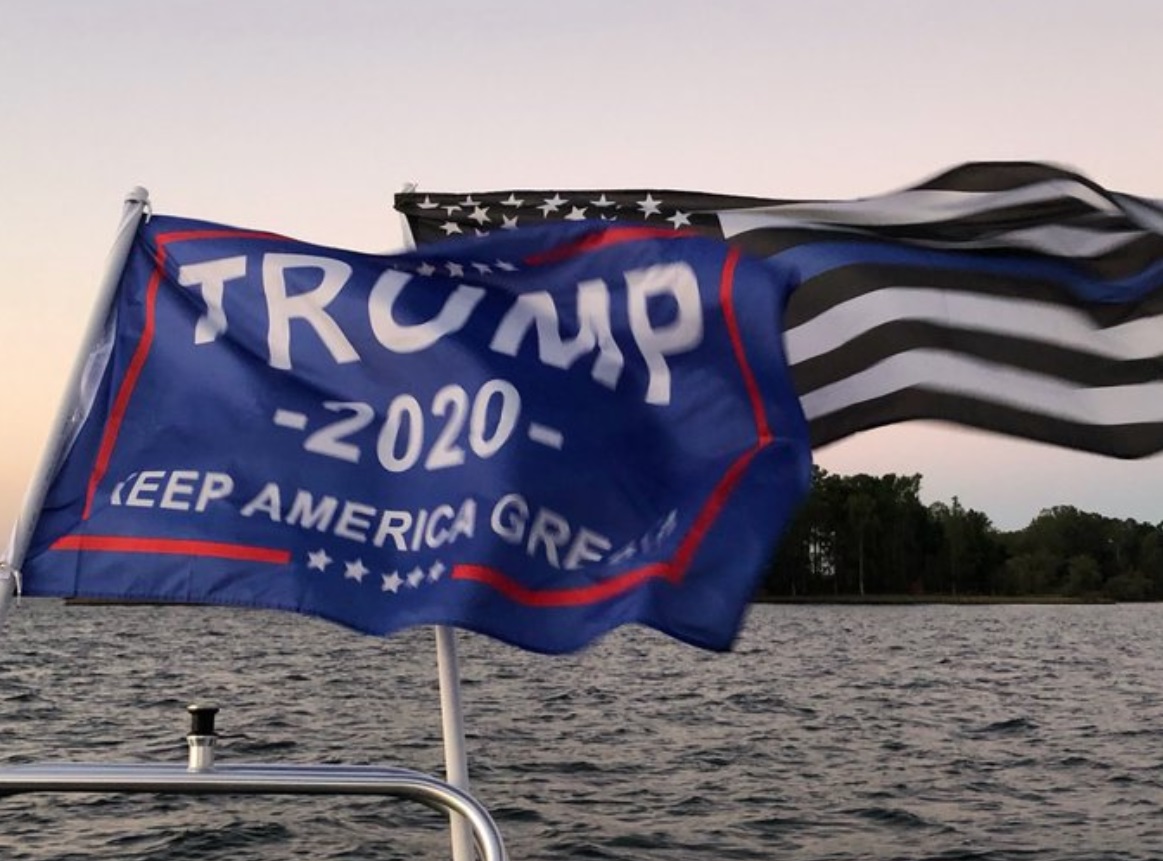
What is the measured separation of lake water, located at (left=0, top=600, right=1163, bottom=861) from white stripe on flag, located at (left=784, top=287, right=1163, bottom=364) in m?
6.30

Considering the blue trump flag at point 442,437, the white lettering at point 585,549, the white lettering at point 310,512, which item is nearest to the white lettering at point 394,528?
the blue trump flag at point 442,437

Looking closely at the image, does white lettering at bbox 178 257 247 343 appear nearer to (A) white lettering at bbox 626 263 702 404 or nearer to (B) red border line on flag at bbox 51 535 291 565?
(B) red border line on flag at bbox 51 535 291 565

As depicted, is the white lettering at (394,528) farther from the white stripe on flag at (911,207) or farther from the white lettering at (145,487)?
the white stripe on flag at (911,207)

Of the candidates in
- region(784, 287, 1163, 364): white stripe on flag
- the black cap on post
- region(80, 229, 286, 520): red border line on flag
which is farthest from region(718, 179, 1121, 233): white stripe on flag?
the black cap on post

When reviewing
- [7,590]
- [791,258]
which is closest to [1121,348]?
[791,258]

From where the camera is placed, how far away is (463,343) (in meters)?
5.71

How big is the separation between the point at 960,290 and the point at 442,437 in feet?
9.37

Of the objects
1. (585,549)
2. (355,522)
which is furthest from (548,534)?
(355,522)

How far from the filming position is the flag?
23.4ft

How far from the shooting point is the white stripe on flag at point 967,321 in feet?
23.5

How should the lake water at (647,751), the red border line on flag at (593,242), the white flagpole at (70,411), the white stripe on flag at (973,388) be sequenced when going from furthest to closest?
the lake water at (647,751)
the white stripe on flag at (973,388)
the red border line on flag at (593,242)
the white flagpole at (70,411)

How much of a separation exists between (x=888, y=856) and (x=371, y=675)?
45.8m

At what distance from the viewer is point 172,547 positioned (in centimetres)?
519

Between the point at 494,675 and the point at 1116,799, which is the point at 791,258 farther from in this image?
the point at 494,675
